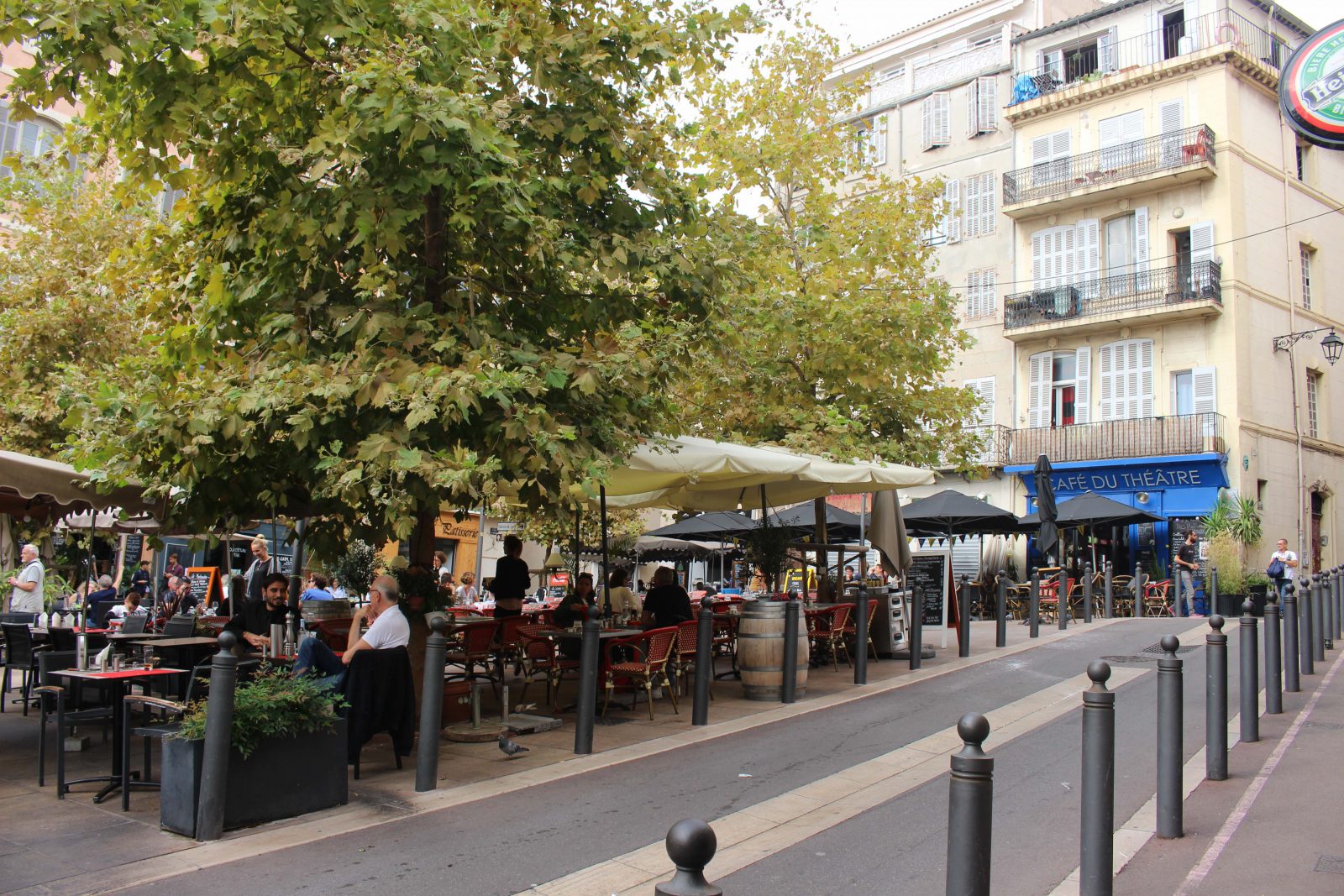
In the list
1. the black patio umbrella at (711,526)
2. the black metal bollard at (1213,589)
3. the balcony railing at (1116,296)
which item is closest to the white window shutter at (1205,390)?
the balcony railing at (1116,296)

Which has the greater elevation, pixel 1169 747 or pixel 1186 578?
pixel 1186 578

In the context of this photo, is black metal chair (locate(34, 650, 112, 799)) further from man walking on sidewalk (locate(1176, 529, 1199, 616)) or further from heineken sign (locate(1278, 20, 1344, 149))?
man walking on sidewalk (locate(1176, 529, 1199, 616))

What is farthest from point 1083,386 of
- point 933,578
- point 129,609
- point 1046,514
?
point 129,609

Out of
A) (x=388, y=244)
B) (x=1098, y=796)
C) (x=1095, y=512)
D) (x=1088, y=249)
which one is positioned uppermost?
(x=1088, y=249)

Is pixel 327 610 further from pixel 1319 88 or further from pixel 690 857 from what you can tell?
pixel 1319 88

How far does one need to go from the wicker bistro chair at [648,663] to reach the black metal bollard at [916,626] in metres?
3.44

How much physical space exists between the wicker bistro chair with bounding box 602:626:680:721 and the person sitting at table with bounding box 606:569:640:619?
5.49 feet

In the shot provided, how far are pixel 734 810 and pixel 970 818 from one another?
131 inches

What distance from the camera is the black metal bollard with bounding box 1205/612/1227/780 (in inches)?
254

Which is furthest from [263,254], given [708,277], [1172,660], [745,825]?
[1172,660]

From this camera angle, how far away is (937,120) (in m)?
32.0

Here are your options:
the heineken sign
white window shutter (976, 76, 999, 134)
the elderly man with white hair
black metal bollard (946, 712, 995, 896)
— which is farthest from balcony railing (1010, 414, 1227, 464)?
black metal bollard (946, 712, 995, 896)

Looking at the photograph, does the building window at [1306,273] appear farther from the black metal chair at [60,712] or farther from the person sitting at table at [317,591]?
the black metal chair at [60,712]

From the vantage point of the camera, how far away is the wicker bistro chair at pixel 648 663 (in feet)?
30.8
